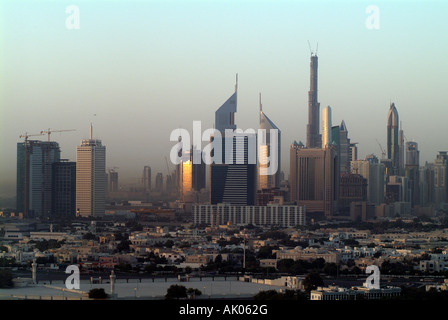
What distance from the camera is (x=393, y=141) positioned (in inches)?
1577

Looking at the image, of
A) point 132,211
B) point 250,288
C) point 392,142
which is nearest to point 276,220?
point 132,211

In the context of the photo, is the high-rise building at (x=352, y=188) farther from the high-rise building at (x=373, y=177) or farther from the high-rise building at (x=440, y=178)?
the high-rise building at (x=440, y=178)

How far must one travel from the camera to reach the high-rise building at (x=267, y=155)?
3141 centimetres

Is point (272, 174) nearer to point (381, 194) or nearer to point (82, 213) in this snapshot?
point (381, 194)

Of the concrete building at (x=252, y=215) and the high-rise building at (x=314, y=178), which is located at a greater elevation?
the high-rise building at (x=314, y=178)

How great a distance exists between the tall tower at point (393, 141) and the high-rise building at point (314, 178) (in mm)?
2291

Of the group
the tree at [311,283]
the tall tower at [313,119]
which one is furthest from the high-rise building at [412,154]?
the tree at [311,283]

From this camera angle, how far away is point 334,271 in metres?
16.1

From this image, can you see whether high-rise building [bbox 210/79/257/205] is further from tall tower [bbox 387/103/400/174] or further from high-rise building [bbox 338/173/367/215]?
high-rise building [bbox 338/173/367/215]

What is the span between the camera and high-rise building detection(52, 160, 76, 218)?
3344 centimetres

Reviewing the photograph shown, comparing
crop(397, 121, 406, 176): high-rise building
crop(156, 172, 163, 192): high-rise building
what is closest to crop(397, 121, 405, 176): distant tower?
crop(397, 121, 406, 176): high-rise building

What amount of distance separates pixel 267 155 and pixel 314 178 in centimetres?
630

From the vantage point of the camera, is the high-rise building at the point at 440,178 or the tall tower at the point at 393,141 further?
the high-rise building at the point at 440,178

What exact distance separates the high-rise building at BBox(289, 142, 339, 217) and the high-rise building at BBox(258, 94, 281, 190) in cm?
83
